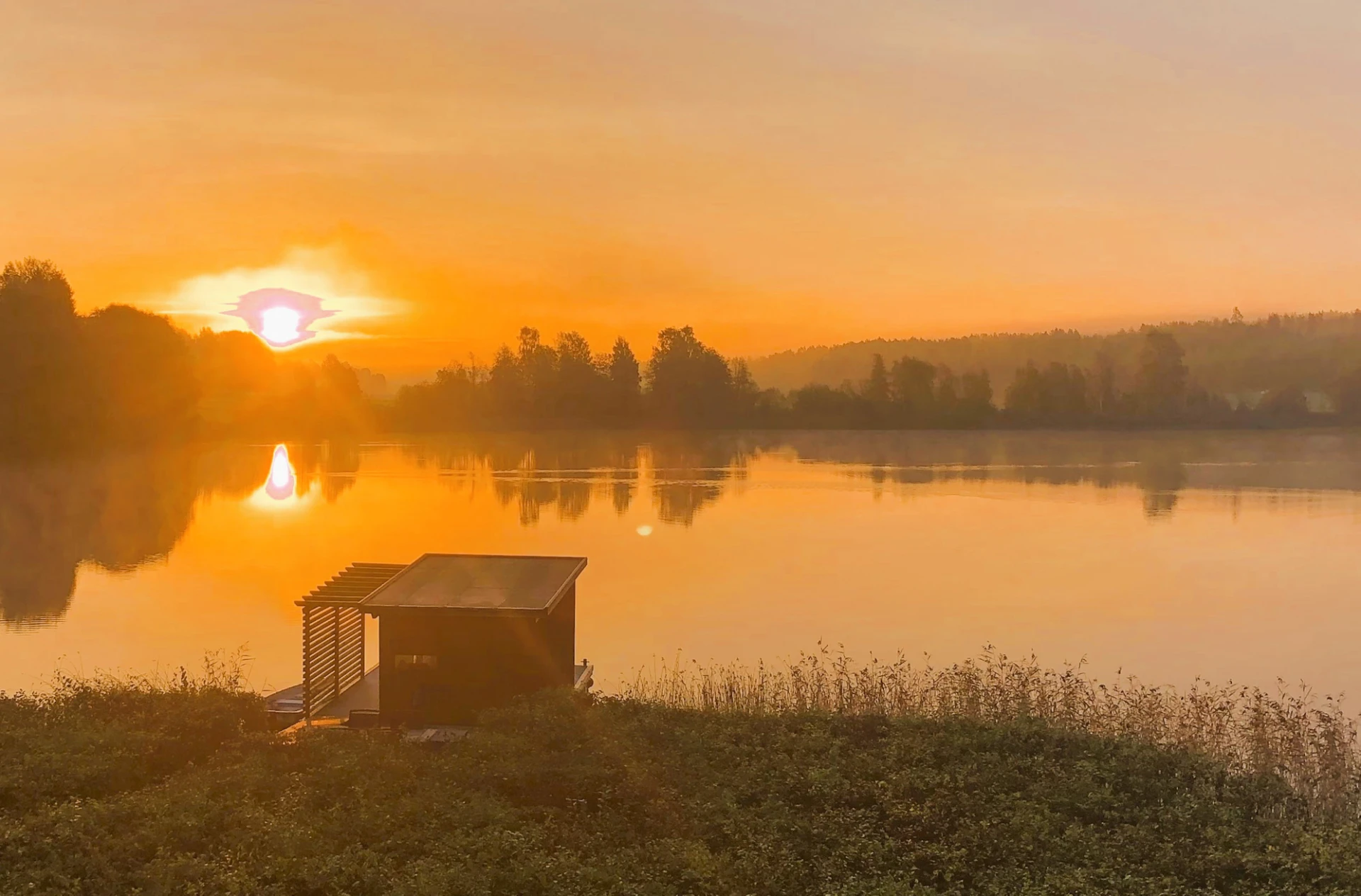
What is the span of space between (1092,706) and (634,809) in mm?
10927

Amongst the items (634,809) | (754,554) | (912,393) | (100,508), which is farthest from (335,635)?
(912,393)

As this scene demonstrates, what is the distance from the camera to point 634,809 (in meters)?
→ 13.7

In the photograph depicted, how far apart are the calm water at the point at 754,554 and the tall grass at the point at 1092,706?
7.31 feet

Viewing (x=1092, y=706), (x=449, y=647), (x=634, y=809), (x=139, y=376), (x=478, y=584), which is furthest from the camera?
(x=139, y=376)

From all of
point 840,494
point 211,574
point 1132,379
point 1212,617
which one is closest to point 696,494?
point 840,494

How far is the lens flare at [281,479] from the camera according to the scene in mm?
73675

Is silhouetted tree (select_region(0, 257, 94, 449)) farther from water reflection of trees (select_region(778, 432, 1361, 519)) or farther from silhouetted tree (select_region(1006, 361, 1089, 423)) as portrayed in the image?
silhouetted tree (select_region(1006, 361, 1089, 423))

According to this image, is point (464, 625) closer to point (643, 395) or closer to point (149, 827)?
point (149, 827)

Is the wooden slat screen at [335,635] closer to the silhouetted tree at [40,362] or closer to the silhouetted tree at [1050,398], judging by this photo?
the silhouetted tree at [40,362]

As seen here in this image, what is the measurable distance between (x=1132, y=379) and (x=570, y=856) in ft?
472

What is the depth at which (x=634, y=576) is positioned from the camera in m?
39.9

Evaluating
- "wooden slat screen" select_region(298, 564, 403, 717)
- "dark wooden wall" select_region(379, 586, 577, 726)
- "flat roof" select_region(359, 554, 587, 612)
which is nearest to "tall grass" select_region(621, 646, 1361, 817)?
"flat roof" select_region(359, 554, 587, 612)

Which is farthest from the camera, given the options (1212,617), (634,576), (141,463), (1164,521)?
(141,463)

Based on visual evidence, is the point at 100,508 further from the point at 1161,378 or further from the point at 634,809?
the point at 1161,378
